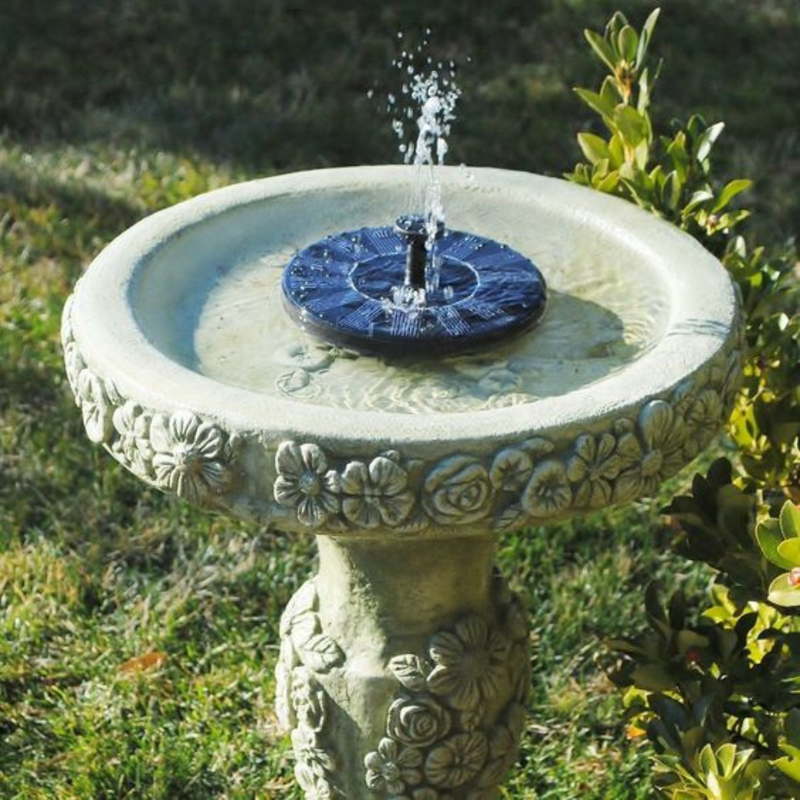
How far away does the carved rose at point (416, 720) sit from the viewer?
8.84ft

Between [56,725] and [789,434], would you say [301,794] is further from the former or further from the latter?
[789,434]

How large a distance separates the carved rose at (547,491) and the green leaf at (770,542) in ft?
1.00

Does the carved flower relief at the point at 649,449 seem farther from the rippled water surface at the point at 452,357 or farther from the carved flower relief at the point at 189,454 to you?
the carved flower relief at the point at 189,454

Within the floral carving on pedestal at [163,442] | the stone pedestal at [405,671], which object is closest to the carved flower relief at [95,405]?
the floral carving on pedestal at [163,442]

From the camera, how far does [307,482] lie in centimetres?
216

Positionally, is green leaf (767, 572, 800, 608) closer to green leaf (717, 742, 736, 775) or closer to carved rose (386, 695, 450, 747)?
green leaf (717, 742, 736, 775)

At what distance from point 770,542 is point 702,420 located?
216mm

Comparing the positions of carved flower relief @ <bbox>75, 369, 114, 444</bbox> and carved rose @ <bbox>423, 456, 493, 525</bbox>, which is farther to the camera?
carved flower relief @ <bbox>75, 369, 114, 444</bbox>

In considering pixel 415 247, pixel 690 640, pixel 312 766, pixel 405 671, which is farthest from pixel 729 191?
pixel 312 766

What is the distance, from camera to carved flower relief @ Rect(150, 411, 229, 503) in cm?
220

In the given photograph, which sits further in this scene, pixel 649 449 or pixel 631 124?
pixel 631 124

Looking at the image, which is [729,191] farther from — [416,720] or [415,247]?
[416,720]

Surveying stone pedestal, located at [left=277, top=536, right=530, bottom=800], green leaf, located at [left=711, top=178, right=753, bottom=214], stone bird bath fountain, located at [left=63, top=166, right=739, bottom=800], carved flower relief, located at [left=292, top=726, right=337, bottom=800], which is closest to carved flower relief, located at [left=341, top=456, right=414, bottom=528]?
stone bird bath fountain, located at [left=63, top=166, right=739, bottom=800]

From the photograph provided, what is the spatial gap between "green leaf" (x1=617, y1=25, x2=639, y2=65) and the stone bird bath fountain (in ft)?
1.02
